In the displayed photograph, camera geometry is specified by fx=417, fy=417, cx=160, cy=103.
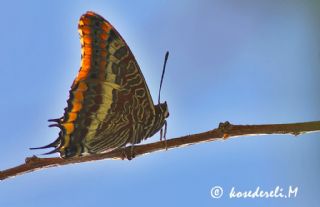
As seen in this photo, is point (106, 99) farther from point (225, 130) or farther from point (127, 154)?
point (225, 130)

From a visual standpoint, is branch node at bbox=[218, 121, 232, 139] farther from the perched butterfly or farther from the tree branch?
the perched butterfly

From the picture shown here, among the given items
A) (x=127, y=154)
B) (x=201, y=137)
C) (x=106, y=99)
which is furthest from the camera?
(x=106, y=99)

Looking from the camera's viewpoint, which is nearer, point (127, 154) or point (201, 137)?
point (201, 137)

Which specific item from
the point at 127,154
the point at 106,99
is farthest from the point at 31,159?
the point at 106,99

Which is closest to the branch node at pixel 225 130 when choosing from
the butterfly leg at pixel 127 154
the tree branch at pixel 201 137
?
the tree branch at pixel 201 137

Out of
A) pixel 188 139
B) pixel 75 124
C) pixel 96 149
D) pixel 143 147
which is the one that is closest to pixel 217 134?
pixel 188 139

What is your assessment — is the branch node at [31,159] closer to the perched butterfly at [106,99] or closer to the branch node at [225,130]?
the perched butterfly at [106,99]

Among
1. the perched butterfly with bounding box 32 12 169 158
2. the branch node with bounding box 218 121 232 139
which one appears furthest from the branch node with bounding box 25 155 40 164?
the branch node with bounding box 218 121 232 139

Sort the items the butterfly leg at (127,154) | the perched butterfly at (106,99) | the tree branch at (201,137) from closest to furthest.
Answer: the tree branch at (201,137) → the butterfly leg at (127,154) → the perched butterfly at (106,99)

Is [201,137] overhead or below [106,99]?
below
